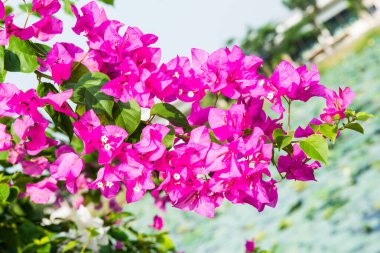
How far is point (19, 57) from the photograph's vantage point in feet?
3.06

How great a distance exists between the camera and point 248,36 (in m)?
42.8

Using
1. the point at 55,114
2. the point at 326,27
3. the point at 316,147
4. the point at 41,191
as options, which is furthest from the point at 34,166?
the point at 326,27

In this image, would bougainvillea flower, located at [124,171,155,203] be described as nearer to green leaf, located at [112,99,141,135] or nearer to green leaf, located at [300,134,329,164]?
green leaf, located at [112,99,141,135]

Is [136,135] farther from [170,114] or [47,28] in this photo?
[47,28]

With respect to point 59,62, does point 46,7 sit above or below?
above

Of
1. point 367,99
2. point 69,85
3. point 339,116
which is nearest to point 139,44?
point 69,85

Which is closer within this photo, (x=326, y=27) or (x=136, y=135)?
(x=136, y=135)

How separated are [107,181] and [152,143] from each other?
11 cm

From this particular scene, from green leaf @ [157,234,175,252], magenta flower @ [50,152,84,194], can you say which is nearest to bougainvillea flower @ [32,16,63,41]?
magenta flower @ [50,152,84,194]

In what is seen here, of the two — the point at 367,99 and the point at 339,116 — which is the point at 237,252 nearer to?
the point at 367,99

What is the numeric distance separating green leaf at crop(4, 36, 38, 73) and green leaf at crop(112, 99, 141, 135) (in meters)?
0.18

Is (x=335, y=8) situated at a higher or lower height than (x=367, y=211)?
higher

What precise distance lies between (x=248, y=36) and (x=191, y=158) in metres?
42.9

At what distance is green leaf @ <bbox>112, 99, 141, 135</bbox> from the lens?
34.7 inches
